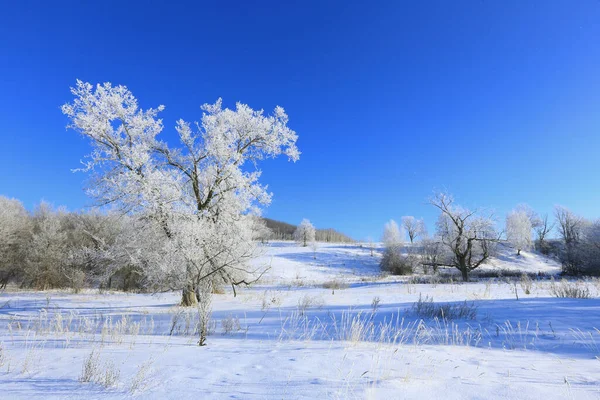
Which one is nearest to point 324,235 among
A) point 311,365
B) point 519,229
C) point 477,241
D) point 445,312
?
point 519,229

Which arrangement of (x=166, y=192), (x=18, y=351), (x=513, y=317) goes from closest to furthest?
(x=18, y=351) < (x=513, y=317) < (x=166, y=192)

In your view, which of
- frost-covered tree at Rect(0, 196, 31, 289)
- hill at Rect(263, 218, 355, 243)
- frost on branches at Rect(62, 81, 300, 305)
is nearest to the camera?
frost on branches at Rect(62, 81, 300, 305)

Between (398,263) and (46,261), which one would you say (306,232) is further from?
(46,261)

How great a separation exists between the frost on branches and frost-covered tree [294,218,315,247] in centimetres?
6518

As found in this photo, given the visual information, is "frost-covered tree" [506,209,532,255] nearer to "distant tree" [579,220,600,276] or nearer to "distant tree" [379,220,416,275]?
"distant tree" [579,220,600,276]

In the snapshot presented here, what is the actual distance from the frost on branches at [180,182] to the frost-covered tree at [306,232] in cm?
6518

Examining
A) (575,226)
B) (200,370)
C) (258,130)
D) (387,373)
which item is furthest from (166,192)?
(575,226)

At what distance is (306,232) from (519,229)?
48320 mm

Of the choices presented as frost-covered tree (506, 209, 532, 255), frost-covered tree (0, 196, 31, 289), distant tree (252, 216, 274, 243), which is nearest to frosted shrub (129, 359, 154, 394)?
distant tree (252, 216, 274, 243)

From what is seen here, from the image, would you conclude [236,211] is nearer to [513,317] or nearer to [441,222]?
[513,317]

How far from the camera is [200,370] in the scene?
305cm

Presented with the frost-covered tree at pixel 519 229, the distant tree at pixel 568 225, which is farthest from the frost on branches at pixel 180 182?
the frost-covered tree at pixel 519 229

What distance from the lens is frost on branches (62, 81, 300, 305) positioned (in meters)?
10.3

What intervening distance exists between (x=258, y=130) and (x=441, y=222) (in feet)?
75.8
